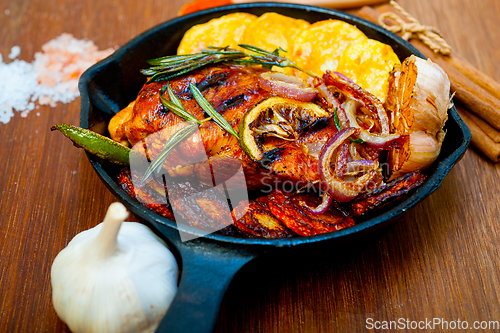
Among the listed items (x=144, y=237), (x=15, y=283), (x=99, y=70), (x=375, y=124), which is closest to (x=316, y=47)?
(x=375, y=124)

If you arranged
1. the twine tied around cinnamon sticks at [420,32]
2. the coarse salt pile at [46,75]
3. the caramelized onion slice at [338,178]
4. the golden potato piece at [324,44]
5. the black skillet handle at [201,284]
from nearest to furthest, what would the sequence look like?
the black skillet handle at [201,284] < the caramelized onion slice at [338,178] < the golden potato piece at [324,44] < the twine tied around cinnamon sticks at [420,32] < the coarse salt pile at [46,75]

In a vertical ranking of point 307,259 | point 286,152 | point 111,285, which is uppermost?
point 286,152

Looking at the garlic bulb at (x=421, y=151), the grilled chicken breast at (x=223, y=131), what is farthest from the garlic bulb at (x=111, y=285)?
the garlic bulb at (x=421, y=151)

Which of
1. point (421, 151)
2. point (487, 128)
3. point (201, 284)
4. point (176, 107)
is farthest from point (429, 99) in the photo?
point (201, 284)

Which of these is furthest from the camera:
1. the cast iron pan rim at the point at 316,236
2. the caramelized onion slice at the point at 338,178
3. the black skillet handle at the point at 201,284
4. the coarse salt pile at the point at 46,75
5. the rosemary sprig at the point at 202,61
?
the coarse salt pile at the point at 46,75

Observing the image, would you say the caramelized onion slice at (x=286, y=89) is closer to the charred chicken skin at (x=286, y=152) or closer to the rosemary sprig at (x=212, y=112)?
the charred chicken skin at (x=286, y=152)

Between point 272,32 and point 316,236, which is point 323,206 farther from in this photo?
point 272,32

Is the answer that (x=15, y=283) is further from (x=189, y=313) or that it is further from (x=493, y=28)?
(x=493, y=28)
